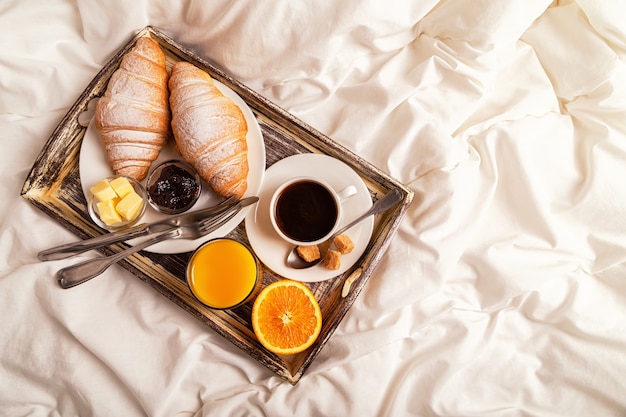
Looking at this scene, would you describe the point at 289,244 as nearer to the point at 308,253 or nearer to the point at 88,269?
the point at 308,253

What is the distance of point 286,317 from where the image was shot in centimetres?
129

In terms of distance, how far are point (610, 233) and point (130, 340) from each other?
4.75 feet

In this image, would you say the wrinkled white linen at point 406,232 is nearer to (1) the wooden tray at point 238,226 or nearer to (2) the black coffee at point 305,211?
(1) the wooden tray at point 238,226

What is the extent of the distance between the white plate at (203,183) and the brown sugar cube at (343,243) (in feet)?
0.87

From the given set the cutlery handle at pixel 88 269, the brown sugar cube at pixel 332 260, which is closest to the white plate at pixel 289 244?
the brown sugar cube at pixel 332 260

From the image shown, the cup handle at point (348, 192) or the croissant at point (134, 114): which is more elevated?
the croissant at point (134, 114)

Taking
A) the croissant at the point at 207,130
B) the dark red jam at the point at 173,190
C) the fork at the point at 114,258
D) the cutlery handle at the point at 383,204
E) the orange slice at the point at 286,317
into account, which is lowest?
the orange slice at the point at 286,317

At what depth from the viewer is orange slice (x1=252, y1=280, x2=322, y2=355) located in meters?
1.29

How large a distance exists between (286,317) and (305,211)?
0.29 m

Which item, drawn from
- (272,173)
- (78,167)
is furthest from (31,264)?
(272,173)

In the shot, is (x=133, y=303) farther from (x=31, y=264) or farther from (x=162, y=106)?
(x=162, y=106)

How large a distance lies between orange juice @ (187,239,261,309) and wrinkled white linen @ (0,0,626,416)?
0.19 m

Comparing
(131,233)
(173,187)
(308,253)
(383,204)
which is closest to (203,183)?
(173,187)

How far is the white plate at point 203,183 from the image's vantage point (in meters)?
1.34
